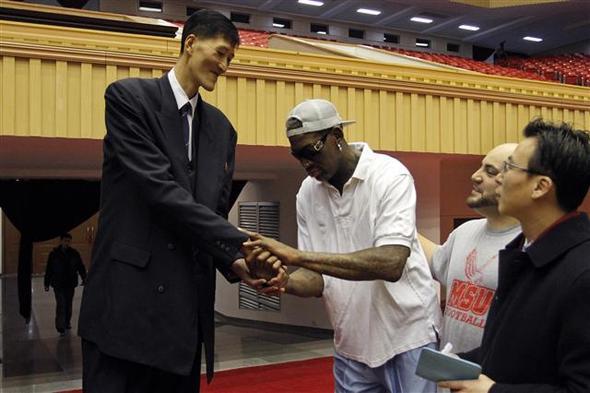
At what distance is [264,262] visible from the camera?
6.42 feet

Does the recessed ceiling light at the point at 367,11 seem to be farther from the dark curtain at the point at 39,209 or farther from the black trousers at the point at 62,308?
the black trousers at the point at 62,308

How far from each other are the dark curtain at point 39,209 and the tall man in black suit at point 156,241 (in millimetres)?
5910

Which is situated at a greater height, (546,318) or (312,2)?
(312,2)

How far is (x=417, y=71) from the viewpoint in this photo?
532 centimetres

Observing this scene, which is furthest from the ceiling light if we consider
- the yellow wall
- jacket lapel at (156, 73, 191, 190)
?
jacket lapel at (156, 73, 191, 190)

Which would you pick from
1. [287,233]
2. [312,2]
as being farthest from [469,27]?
[287,233]

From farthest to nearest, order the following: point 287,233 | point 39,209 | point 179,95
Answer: point 287,233 → point 39,209 → point 179,95

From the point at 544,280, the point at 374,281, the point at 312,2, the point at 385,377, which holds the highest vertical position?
the point at 312,2

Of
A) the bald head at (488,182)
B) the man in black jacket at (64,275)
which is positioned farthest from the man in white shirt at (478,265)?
the man in black jacket at (64,275)

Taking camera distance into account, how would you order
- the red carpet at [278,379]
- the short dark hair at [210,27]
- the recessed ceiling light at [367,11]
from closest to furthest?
the short dark hair at [210,27], the red carpet at [278,379], the recessed ceiling light at [367,11]

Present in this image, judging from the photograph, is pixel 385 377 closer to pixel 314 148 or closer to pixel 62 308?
pixel 314 148

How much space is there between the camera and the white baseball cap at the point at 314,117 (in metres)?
1.96

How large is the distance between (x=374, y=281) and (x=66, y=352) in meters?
5.43

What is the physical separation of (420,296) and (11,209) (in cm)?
623
